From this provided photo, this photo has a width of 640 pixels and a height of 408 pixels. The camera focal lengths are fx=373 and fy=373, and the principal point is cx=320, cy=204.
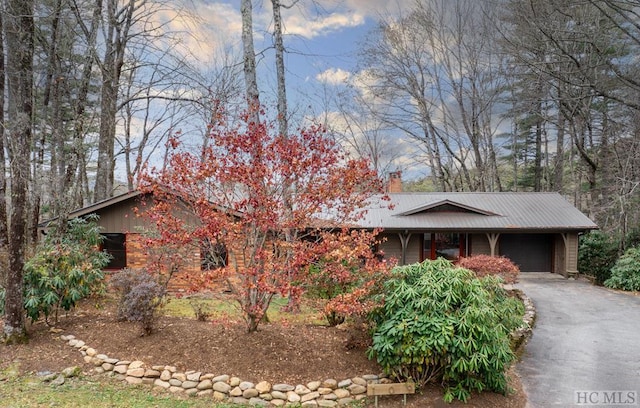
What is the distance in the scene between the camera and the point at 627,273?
12.8 metres

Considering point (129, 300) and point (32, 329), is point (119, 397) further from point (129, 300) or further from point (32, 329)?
point (32, 329)

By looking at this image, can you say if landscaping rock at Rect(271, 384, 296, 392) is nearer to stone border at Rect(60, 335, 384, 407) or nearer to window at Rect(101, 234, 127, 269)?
stone border at Rect(60, 335, 384, 407)

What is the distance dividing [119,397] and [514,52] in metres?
12.5

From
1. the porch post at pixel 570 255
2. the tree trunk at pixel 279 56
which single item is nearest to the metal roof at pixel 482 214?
the porch post at pixel 570 255

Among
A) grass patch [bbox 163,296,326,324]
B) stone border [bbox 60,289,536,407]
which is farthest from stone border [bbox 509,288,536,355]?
→ grass patch [bbox 163,296,326,324]

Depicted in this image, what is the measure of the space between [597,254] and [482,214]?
5.34 meters

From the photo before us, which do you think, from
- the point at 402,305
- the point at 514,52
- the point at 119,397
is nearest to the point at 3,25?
the point at 119,397

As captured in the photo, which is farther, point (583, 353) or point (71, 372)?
point (583, 353)

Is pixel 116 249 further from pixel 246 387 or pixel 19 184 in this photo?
pixel 246 387

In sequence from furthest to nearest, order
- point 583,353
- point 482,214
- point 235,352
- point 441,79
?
1. point 441,79
2. point 482,214
3. point 583,353
4. point 235,352

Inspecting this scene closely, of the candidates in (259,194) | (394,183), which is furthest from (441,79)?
(259,194)

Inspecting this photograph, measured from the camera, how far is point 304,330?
257 inches

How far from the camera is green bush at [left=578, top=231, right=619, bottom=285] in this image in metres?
14.9

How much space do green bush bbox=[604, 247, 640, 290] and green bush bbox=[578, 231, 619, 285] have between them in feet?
4.08
